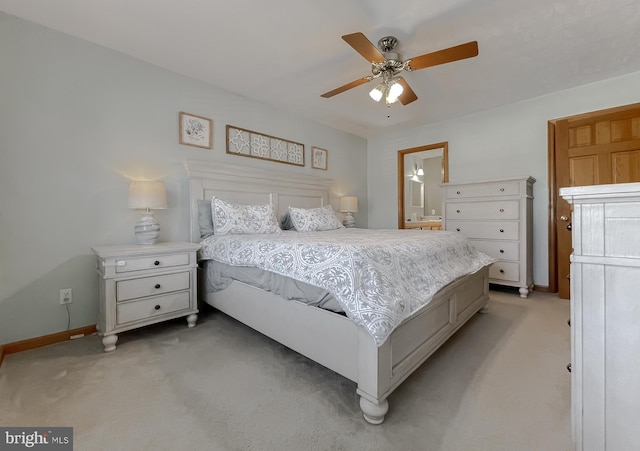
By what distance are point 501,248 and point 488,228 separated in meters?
0.28

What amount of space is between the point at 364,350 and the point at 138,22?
2798 millimetres

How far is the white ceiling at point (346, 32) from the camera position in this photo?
6.28ft

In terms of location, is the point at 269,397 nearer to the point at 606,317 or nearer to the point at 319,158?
the point at 606,317

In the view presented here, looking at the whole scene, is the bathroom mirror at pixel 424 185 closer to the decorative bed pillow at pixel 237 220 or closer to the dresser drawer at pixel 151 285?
the decorative bed pillow at pixel 237 220

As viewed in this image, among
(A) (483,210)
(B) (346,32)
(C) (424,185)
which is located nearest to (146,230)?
(B) (346,32)

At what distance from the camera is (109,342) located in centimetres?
193

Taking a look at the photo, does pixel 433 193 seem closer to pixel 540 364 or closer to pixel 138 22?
pixel 540 364

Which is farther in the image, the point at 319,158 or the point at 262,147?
the point at 319,158

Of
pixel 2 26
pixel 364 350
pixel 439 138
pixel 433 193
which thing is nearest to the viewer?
pixel 364 350

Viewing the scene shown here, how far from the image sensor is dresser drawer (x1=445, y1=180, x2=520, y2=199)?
10.5 ft

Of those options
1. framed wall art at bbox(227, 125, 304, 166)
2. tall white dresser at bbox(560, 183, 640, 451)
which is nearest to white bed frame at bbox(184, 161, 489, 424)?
framed wall art at bbox(227, 125, 304, 166)

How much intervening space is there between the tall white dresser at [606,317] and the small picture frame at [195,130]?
3035 millimetres

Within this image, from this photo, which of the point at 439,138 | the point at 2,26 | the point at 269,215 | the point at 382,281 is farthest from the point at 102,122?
the point at 439,138

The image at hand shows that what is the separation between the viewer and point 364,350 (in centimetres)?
127
